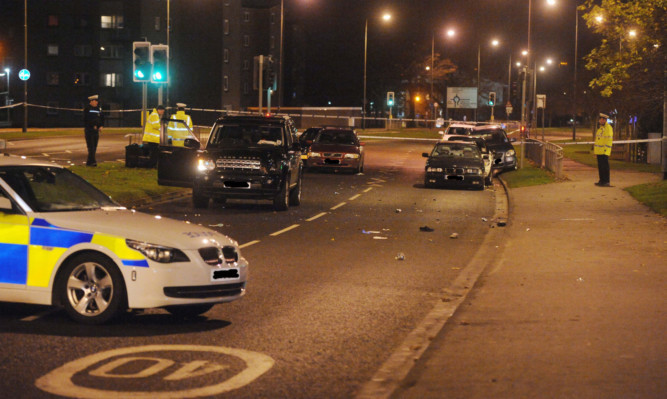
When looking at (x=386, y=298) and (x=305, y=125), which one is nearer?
(x=386, y=298)

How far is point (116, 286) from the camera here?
8977 millimetres

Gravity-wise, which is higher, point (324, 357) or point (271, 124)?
point (271, 124)

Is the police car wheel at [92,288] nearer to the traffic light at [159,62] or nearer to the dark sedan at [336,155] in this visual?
the traffic light at [159,62]

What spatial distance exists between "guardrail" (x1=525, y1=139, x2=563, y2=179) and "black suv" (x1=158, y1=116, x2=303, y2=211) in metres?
12.4

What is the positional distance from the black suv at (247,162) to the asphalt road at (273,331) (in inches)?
125

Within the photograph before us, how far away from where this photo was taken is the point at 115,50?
94562 millimetres

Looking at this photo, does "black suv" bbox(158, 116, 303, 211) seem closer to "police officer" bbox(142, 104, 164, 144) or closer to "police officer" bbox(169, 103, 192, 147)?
"police officer" bbox(169, 103, 192, 147)

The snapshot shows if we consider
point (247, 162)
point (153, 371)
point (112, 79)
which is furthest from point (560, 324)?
point (112, 79)

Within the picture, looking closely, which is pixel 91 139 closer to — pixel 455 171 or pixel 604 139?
pixel 455 171

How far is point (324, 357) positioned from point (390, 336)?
3.70 ft

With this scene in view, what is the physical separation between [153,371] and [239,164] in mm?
13933

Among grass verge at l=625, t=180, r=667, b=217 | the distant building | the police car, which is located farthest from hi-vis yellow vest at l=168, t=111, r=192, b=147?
the distant building

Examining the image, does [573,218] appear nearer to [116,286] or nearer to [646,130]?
[116,286]

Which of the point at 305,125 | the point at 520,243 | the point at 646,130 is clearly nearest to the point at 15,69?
the point at 305,125
